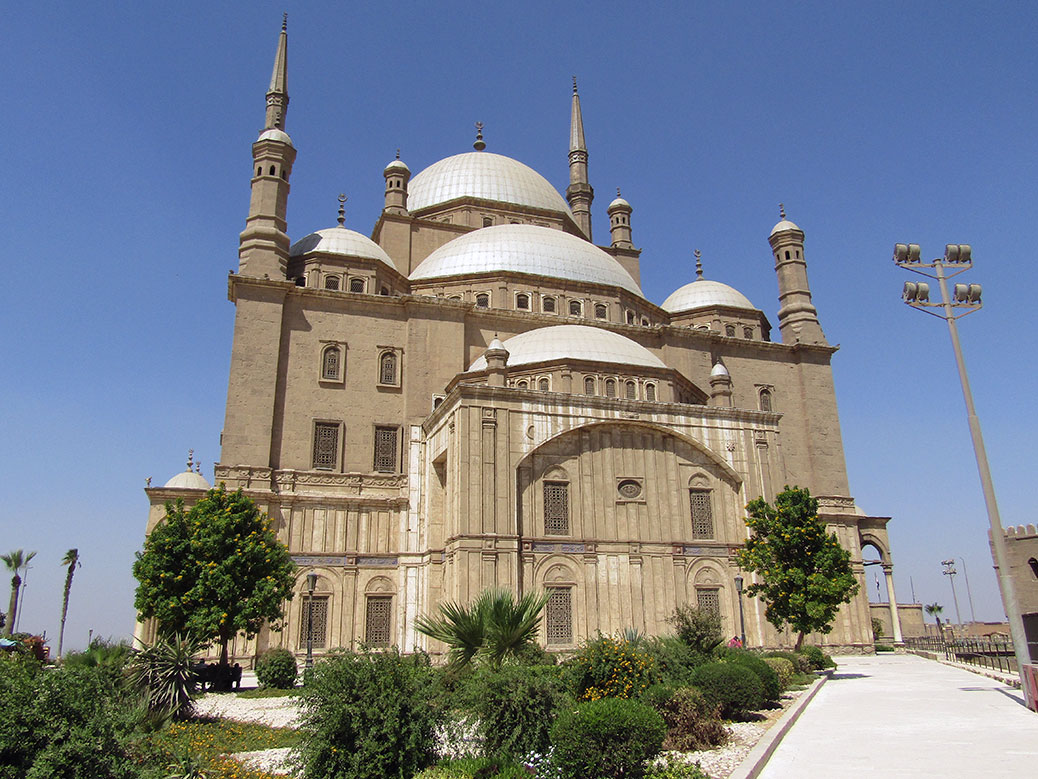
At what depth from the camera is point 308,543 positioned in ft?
86.0

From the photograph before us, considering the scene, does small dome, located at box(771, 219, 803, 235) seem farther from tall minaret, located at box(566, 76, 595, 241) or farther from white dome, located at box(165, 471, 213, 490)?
white dome, located at box(165, 471, 213, 490)

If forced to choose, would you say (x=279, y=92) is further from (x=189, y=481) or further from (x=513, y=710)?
(x=513, y=710)

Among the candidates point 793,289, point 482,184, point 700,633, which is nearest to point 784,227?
point 793,289

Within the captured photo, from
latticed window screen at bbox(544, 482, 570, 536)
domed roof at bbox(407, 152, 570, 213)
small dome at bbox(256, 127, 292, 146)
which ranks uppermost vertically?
domed roof at bbox(407, 152, 570, 213)

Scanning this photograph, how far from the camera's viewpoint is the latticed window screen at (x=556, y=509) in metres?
23.8

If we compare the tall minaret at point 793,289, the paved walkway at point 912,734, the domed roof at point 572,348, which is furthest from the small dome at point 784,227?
the paved walkway at point 912,734

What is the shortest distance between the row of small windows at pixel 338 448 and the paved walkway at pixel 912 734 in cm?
1654

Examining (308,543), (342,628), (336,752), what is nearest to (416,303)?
(308,543)

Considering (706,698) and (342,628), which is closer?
(706,698)

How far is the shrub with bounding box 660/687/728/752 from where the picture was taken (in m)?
10.4

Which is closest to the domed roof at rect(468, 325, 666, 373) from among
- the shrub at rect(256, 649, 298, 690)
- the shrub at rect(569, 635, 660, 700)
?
the shrub at rect(256, 649, 298, 690)

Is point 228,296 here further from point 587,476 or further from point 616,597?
point 616,597

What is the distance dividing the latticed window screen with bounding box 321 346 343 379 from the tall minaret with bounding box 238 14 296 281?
3416mm

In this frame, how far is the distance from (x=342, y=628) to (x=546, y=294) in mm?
16436
